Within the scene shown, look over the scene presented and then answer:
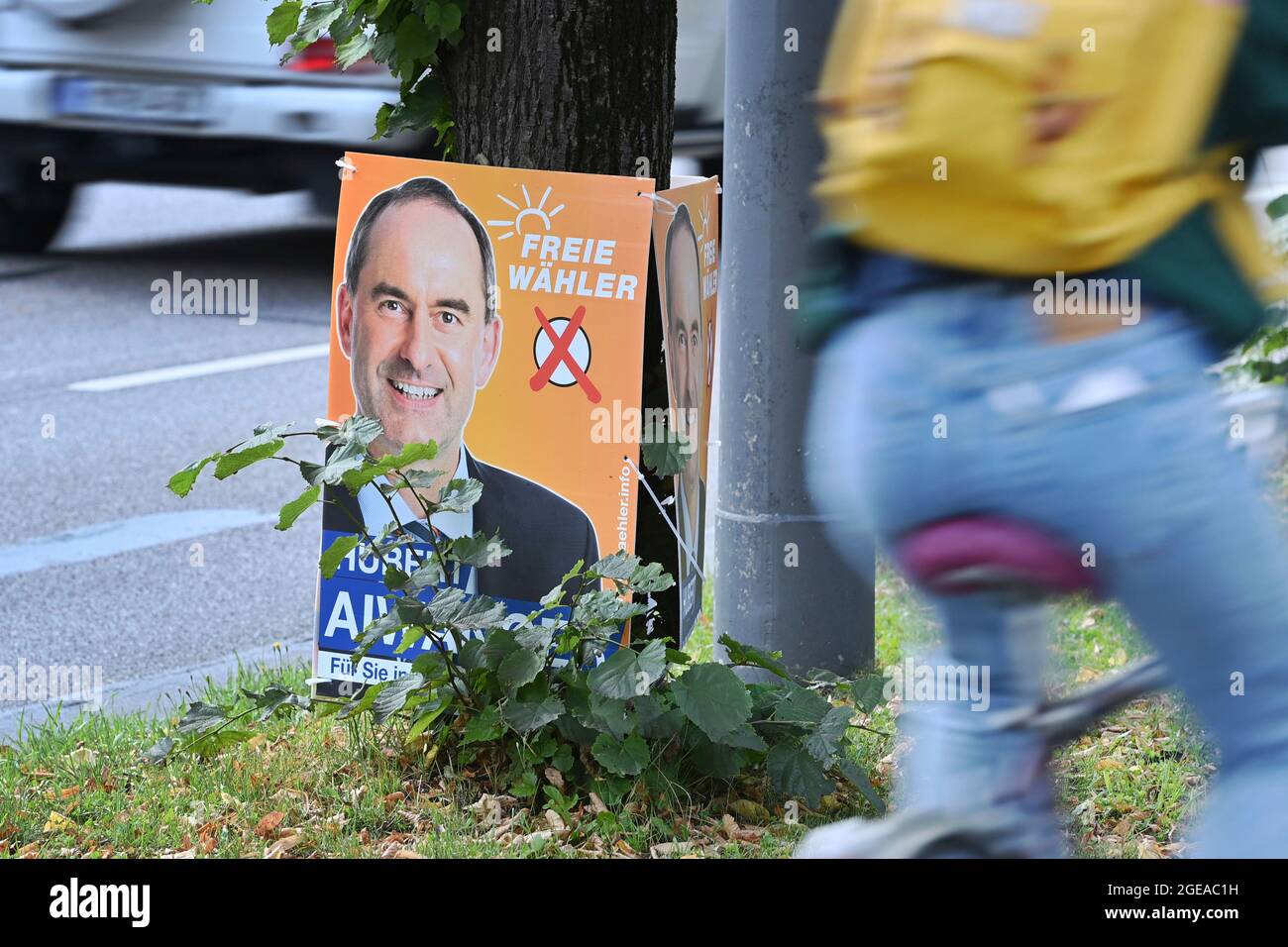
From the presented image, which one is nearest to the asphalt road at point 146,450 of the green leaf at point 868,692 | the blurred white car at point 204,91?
the blurred white car at point 204,91

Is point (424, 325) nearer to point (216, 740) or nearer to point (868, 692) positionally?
point (216, 740)

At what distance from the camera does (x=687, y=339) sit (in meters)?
4.09

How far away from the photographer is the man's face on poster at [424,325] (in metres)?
3.88

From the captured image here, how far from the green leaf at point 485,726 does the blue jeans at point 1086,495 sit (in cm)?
182

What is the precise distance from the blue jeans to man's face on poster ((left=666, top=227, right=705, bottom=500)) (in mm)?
1996

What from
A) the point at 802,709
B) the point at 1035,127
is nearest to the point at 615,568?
the point at 802,709

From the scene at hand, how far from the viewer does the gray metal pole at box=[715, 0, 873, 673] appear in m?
4.51

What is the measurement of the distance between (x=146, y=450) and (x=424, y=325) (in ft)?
14.4

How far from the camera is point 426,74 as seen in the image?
4.18 metres

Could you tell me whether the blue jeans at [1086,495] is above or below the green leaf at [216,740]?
above

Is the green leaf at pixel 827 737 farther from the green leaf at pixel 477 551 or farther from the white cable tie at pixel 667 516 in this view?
the green leaf at pixel 477 551

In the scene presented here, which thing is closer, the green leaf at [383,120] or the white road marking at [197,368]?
the green leaf at [383,120]

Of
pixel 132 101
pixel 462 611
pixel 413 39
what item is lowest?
pixel 462 611

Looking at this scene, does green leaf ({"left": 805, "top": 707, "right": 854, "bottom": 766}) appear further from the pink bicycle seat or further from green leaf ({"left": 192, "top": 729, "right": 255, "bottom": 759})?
the pink bicycle seat
